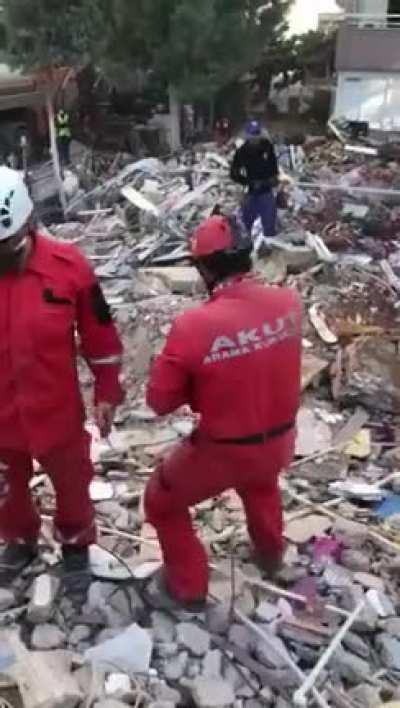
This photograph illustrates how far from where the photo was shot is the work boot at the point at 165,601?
4043 millimetres

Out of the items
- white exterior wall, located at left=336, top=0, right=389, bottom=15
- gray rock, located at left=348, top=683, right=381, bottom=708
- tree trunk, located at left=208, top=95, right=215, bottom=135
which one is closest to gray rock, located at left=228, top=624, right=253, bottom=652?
gray rock, located at left=348, top=683, right=381, bottom=708

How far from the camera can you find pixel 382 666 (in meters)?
3.93

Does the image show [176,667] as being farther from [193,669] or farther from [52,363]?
[52,363]

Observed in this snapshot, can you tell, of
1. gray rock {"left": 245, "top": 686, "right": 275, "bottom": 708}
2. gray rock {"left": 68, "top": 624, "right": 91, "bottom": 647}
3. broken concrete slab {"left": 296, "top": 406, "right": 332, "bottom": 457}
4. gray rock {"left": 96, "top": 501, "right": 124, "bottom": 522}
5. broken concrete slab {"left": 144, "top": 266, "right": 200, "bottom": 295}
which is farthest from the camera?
broken concrete slab {"left": 144, "top": 266, "right": 200, "bottom": 295}

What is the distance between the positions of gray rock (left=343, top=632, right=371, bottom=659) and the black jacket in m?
6.88

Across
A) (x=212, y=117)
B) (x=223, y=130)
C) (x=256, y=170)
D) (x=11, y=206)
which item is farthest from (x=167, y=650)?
(x=212, y=117)

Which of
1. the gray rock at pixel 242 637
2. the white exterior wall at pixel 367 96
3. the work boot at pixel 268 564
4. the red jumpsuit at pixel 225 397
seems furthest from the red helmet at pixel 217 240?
the white exterior wall at pixel 367 96

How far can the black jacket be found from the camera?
32.7 ft

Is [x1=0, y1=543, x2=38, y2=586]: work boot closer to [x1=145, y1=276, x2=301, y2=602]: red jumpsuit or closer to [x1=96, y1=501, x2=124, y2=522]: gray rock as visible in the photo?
[x1=96, y1=501, x2=124, y2=522]: gray rock

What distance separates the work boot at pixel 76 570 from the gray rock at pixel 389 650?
1.39 meters

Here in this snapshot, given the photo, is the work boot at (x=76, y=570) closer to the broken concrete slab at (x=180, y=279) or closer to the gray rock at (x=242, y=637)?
the gray rock at (x=242, y=637)

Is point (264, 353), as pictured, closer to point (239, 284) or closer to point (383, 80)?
point (239, 284)

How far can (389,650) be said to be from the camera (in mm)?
3961

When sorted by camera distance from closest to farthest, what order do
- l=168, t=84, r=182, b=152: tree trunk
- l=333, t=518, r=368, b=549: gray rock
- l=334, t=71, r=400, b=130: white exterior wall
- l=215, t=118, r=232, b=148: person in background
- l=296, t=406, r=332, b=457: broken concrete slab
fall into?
l=333, t=518, r=368, b=549: gray rock → l=296, t=406, r=332, b=457: broken concrete slab → l=334, t=71, r=400, b=130: white exterior wall → l=168, t=84, r=182, b=152: tree trunk → l=215, t=118, r=232, b=148: person in background
